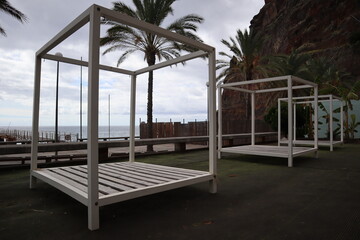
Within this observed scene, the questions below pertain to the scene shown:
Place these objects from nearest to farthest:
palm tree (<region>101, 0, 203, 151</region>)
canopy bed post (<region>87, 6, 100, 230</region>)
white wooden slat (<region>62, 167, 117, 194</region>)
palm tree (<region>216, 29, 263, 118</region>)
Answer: canopy bed post (<region>87, 6, 100, 230</region>)
white wooden slat (<region>62, 167, 117, 194</region>)
palm tree (<region>101, 0, 203, 151</region>)
palm tree (<region>216, 29, 263, 118</region>)

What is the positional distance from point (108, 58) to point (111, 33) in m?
2.74

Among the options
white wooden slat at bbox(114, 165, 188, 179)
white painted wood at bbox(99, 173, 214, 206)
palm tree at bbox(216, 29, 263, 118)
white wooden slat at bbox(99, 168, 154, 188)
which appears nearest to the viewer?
white painted wood at bbox(99, 173, 214, 206)

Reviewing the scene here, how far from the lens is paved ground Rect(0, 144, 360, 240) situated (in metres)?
2.28

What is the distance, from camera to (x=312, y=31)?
1417 inches

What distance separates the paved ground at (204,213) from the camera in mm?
2275

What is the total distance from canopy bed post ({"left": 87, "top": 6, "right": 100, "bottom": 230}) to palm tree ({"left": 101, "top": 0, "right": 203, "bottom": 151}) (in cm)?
949

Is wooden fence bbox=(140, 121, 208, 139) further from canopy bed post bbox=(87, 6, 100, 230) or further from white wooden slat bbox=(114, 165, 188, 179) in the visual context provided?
canopy bed post bbox=(87, 6, 100, 230)

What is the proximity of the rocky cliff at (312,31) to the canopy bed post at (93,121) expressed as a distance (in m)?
27.3

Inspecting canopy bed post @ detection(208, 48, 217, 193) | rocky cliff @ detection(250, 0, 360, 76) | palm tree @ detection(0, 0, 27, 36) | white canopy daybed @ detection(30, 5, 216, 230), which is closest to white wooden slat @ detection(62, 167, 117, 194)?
white canopy daybed @ detection(30, 5, 216, 230)

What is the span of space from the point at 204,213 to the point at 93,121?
1614mm

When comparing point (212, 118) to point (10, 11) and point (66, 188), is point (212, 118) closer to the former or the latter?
point (66, 188)

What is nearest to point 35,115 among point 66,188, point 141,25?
point 66,188

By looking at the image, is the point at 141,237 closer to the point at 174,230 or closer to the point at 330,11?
the point at 174,230

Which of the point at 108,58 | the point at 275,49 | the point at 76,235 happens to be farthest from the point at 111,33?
the point at 275,49
